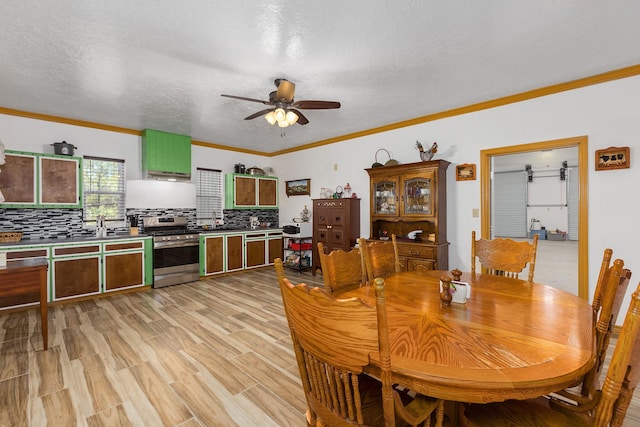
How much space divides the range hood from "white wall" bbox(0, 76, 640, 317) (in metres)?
0.36

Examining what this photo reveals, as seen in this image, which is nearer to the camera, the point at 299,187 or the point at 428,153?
the point at 428,153

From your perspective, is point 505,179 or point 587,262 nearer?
point 587,262

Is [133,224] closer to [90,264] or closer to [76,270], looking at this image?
[90,264]

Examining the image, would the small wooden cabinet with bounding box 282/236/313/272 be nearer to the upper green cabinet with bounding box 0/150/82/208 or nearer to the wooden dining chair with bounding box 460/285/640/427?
the upper green cabinet with bounding box 0/150/82/208

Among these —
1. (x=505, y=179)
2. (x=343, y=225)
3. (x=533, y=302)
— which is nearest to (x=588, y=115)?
(x=533, y=302)

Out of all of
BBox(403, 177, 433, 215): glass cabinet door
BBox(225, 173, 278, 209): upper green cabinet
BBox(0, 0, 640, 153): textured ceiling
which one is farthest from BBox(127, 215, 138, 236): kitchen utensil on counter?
BBox(403, 177, 433, 215): glass cabinet door

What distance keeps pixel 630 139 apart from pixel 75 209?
698cm

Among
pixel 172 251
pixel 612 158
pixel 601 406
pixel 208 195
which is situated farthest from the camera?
pixel 208 195

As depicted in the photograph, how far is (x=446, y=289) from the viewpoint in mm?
1605

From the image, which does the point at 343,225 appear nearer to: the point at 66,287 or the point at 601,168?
the point at 601,168

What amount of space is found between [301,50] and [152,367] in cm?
291

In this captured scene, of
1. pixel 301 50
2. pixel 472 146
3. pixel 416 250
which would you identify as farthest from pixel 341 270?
pixel 472 146

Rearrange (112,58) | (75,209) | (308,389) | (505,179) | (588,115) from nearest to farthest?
(308,389) < (112,58) < (588,115) < (75,209) < (505,179)

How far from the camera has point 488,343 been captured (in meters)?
1.16
